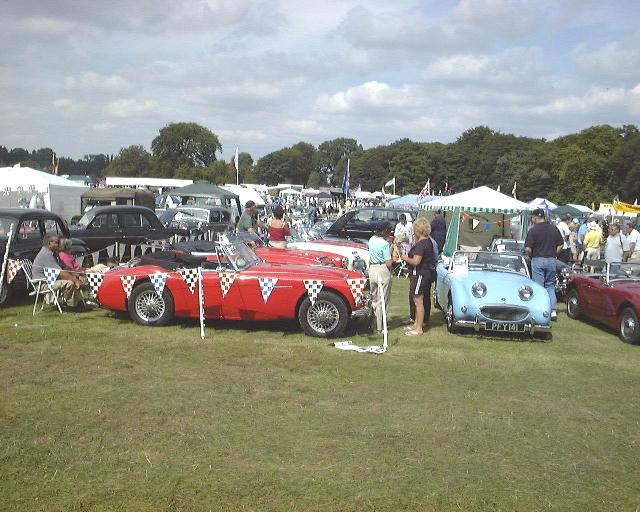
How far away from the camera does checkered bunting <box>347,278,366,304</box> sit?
847 cm

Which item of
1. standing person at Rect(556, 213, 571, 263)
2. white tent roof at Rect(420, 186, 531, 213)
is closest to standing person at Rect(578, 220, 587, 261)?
standing person at Rect(556, 213, 571, 263)

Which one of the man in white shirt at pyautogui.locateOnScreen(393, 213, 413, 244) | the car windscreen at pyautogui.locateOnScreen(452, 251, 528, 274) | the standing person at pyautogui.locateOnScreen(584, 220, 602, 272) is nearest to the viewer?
the car windscreen at pyautogui.locateOnScreen(452, 251, 528, 274)

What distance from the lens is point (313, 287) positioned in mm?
8422

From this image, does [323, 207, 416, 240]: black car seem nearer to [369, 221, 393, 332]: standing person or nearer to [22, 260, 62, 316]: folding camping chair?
[369, 221, 393, 332]: standing person

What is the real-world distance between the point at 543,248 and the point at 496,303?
2421 mm

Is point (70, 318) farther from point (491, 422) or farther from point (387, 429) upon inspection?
point (491, 422)

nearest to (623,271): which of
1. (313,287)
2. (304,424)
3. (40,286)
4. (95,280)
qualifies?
(313,287)

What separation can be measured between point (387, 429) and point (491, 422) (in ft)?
3.25

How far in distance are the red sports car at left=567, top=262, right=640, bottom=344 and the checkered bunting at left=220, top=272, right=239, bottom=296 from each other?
603 cm

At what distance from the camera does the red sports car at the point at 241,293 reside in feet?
27.8

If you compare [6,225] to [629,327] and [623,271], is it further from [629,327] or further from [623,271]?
[623,271]

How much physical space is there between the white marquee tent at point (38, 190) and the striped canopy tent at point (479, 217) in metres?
13.0

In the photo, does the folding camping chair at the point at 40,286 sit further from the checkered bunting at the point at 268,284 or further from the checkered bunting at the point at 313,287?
the checkered bunting at the point at 313,287

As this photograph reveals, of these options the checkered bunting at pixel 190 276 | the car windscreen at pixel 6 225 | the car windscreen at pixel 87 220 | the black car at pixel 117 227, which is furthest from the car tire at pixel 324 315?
the car windscreen at pixel 87 220
